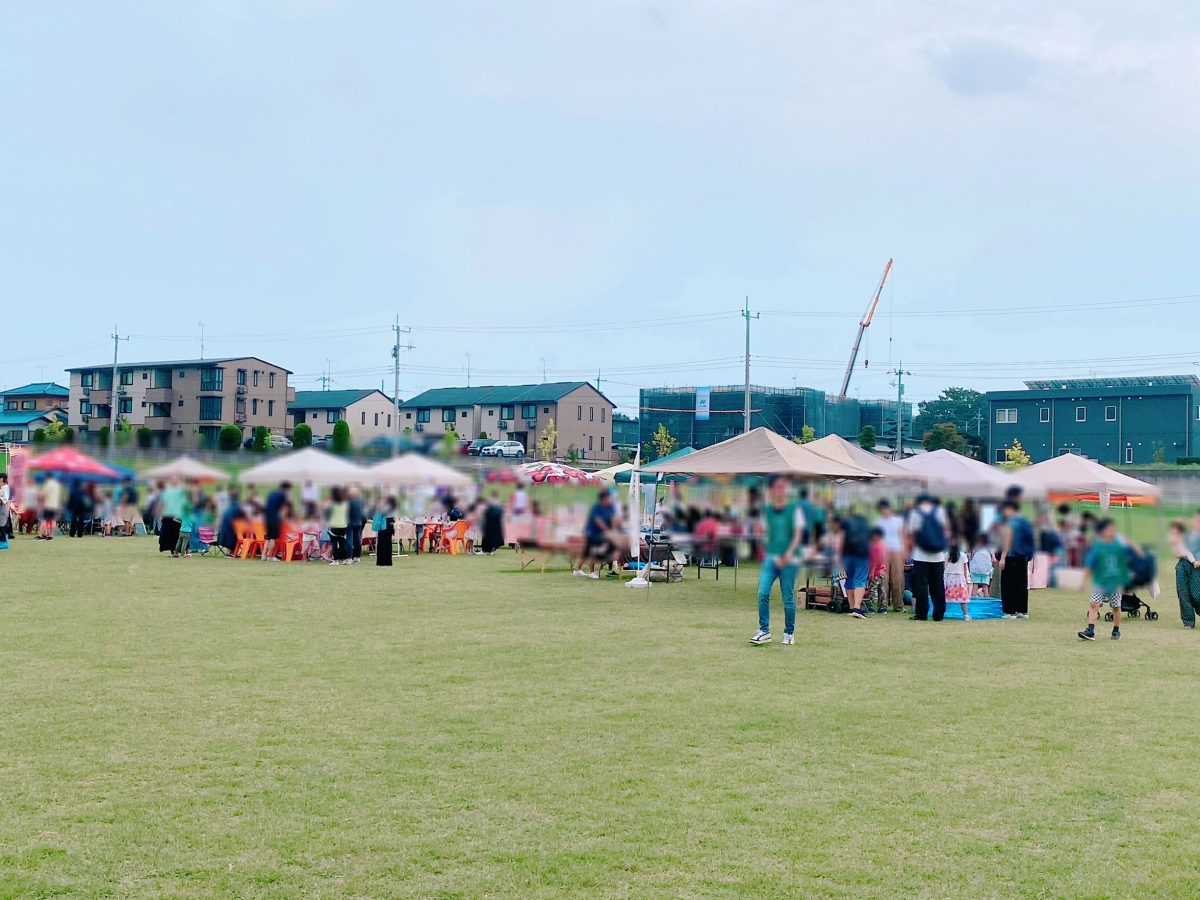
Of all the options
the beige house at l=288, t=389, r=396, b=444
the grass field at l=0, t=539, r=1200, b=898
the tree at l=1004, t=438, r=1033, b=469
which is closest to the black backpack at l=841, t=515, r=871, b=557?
the tree at l=1004, t=438, r=1033, b=469

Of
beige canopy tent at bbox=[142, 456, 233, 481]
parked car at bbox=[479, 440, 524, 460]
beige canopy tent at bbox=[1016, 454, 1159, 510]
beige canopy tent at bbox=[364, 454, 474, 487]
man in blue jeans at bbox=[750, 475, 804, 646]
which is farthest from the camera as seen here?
man in blue jeans at bbox=[750, 475, 804, 646]

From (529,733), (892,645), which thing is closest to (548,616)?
(892,645)

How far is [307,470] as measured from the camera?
291 centimetres

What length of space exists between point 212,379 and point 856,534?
87.6 inches

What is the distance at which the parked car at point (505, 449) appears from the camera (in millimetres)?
3076

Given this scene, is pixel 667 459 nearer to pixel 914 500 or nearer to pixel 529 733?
pixel 914 500

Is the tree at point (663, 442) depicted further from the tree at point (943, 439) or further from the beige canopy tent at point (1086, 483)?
the beige canopy tent at point (1086, 483)

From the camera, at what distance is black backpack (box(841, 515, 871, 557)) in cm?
313

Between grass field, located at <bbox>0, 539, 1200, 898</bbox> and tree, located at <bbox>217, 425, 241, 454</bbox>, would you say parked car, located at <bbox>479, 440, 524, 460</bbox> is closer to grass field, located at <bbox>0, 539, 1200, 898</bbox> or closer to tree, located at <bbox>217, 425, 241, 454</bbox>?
tree, located at <bbox>217, 425, 241, 454</bbox>

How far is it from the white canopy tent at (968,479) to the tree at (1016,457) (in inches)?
3.7

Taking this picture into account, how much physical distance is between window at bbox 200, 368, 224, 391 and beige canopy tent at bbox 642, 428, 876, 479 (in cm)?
148

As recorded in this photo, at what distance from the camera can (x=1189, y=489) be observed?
276 centimetres

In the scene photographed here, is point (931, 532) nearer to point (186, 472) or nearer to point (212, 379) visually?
point (186, 472)

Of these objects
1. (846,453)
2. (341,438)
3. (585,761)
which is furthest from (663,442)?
(585,761)
